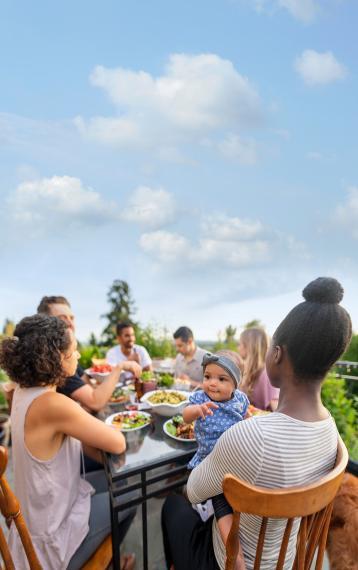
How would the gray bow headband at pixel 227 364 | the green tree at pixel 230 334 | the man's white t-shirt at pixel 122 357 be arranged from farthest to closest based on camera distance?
the green tree at pixel 230 334, the man's white t-shirt at pixel 122 357, the gray bow headband at pixel 227 364

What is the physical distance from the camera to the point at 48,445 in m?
1.44

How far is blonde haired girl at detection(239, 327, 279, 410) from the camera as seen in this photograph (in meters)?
2.66

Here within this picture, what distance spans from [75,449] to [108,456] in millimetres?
230

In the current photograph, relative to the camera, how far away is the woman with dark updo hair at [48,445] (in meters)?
1.41

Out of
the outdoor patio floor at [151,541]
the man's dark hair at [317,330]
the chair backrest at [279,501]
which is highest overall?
the man's dark hair at [317,330]

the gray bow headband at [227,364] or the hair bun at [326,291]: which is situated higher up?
the hair bun at [326,291]

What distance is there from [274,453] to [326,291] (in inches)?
20.3

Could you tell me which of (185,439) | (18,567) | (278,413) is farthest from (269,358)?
(18,567)

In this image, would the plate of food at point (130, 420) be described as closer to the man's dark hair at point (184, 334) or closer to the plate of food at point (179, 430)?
the plate of food at point (179, 430)

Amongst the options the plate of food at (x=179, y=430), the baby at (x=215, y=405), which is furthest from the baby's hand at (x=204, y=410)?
the plate of food at (x=179, y=430)

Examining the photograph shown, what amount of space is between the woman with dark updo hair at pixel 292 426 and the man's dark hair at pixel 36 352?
84 cm

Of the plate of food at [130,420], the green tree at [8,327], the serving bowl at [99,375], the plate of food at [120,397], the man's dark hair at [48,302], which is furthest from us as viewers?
the green tree at [8,327]

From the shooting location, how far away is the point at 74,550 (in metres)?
1.49

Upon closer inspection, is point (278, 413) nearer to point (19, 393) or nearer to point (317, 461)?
point (317, 461)
